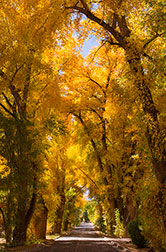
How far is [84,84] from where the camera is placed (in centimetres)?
1875

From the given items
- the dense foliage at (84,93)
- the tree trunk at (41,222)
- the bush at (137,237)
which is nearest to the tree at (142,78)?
the dense foliage at (84,93)

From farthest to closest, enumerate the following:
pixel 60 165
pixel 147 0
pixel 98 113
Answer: pixel 60 165 → pixel 98 113 → pixel 147 0

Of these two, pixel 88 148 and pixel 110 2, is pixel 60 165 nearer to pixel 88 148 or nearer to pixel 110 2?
pixel 88 148

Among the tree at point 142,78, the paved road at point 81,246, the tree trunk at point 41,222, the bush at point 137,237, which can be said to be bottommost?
the paved road at point 81,246

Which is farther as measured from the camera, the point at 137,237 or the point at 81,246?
the point at 81,246

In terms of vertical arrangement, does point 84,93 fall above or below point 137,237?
above

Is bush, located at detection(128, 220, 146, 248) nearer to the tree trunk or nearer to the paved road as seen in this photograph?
→ the paved road

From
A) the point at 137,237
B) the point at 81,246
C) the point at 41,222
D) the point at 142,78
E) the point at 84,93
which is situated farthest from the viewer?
the point at 41,222

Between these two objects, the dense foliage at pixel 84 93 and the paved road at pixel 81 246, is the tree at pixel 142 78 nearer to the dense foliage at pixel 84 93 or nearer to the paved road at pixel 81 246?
the dense foliage at pixel 84 93

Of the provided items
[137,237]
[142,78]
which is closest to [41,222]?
[137,237]

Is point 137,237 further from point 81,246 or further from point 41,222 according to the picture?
point 41,222

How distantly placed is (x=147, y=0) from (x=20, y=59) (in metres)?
4.87

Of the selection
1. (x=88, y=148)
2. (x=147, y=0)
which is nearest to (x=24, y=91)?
(x=147, y=0)

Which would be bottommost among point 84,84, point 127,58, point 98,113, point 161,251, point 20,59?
point 161,251
